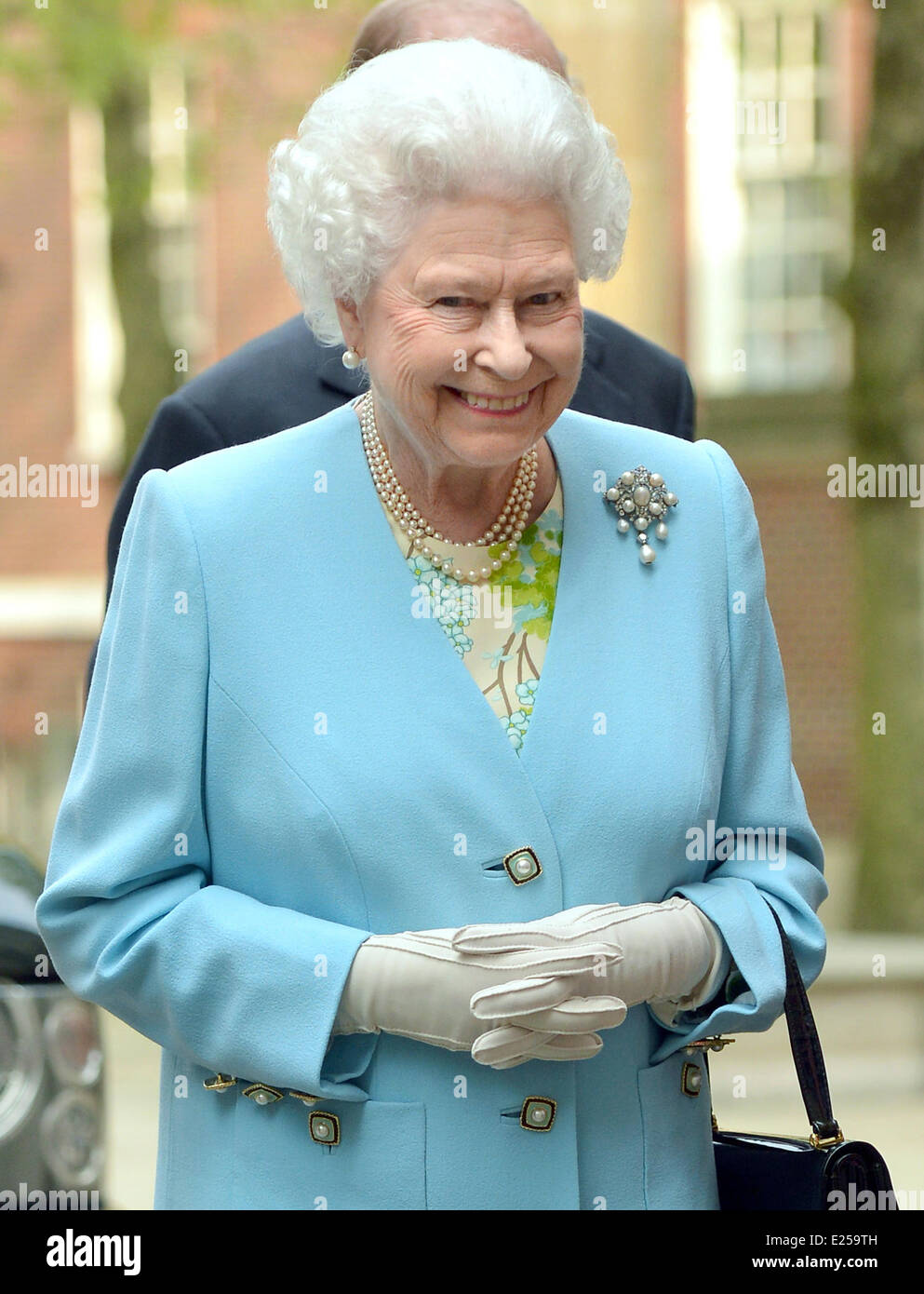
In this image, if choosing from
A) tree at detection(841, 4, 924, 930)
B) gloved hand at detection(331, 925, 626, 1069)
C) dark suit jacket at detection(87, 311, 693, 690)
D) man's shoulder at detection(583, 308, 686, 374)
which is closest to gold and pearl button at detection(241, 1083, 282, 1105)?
gloved hand at detection(331, 925, 626, 1069)

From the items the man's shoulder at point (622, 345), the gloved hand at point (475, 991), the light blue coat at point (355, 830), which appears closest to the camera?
the gloved hand at point (475, 991)

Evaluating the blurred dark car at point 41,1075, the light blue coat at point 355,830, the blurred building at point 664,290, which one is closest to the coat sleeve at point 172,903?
the light blue coat at point 355,830

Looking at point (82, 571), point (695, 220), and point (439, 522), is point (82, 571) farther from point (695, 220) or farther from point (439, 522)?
point (439, 522)

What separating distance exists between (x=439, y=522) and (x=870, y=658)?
6923 mm

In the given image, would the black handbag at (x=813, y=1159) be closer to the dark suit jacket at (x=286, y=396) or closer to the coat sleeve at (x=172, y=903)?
the coat sleeve at (x=172, y=903)

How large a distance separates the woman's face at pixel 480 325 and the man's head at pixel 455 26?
108 centimetres

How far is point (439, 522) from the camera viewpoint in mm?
2203

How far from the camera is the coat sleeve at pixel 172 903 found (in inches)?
79.3

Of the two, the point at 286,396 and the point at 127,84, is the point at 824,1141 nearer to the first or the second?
the point at 286,396

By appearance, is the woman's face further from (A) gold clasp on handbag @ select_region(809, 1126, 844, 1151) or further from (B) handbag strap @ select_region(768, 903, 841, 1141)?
(A) gold clasp on handbag @ select_region(809, 1126, 844, 1151)

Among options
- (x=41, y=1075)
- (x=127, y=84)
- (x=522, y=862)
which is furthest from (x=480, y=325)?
(x=127, y=84)

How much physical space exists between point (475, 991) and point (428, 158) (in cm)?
83

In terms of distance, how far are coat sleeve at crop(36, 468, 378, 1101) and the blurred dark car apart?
200cm

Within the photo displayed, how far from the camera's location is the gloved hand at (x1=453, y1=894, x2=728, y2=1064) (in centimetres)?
194
